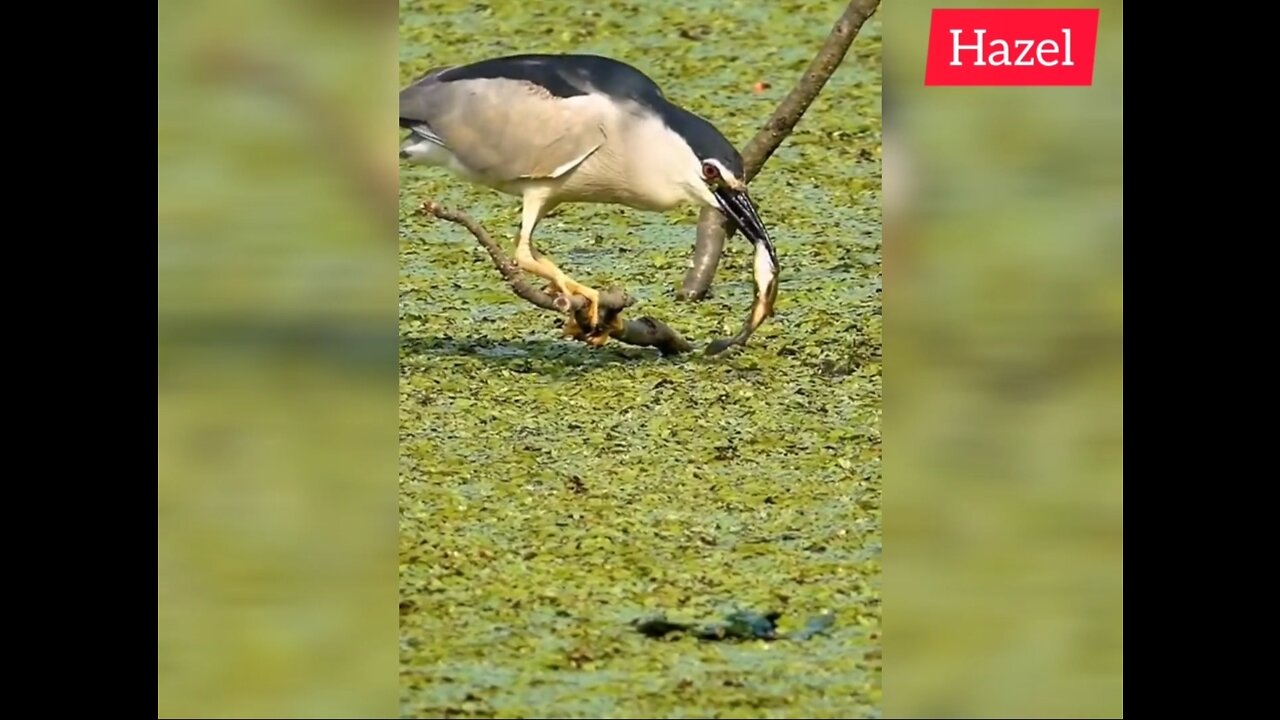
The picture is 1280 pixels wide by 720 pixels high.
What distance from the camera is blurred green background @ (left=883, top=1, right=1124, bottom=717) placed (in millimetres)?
3020

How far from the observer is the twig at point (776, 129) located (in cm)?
498

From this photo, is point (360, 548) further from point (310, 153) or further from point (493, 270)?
point (493, 270)

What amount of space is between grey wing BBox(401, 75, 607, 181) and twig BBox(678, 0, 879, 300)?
477 millimetres

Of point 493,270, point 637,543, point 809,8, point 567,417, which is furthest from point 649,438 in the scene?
point 809,8

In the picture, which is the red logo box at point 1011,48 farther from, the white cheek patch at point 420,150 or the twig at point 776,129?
the twig at point 776,129

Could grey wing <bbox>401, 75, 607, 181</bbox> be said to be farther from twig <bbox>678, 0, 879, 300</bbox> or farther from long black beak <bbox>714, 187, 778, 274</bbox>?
twig <bbox>678, 0, 879, 300</bbox>

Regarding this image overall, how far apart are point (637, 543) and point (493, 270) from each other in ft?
4.77

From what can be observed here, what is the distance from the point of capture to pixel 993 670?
3.00 m

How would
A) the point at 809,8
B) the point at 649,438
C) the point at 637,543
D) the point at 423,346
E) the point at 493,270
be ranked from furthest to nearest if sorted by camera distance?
the point at 809,8 → the point at 493,270 → the point at 423,346 → the point at 649,438 → the point at 637,543

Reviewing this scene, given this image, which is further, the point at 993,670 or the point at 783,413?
the point at 783,413

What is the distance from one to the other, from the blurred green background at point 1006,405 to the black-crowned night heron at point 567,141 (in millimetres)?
1301

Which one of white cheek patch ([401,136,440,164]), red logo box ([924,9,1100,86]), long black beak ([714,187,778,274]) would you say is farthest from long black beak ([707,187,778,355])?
red logo box ([924,9,1100,86])

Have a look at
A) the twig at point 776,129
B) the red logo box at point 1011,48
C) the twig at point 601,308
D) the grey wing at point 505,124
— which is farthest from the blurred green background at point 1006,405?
the twig at point 776,129

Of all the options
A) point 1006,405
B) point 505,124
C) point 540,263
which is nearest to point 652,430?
point 540,263
